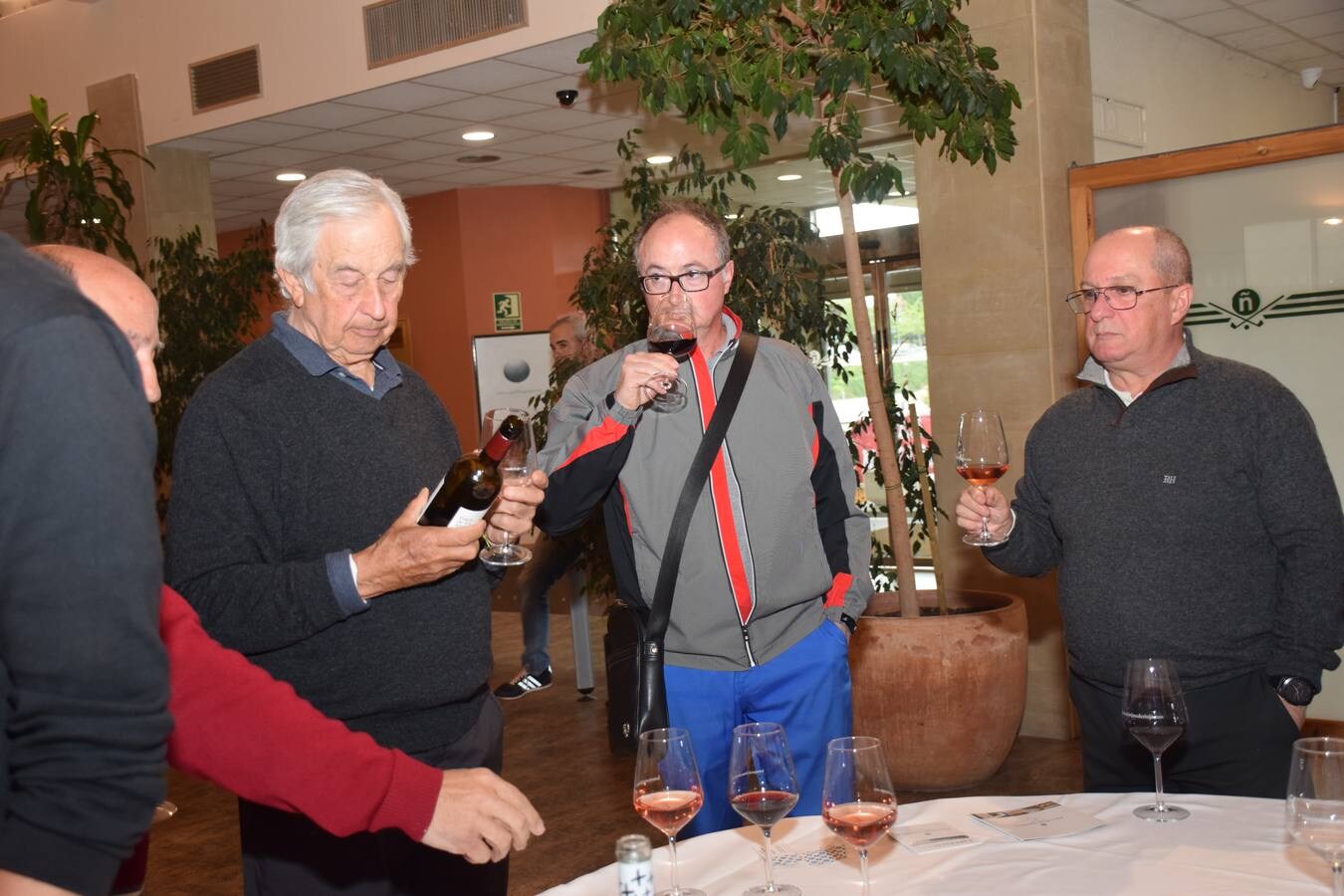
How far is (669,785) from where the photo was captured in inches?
60.4

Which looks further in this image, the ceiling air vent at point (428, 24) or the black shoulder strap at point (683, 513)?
the ceiling air vent at point (428, 24)

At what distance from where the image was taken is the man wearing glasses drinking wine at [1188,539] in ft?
8.09

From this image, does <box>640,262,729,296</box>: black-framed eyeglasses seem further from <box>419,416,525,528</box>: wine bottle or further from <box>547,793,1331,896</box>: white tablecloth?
<box>547,793,1331,896</box>: white tablecloth

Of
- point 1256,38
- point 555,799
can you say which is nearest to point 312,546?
point 555,799

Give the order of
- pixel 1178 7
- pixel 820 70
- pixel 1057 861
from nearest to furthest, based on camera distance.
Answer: pixel 1057 861 < pixel 820 70 < pixel 1178 7

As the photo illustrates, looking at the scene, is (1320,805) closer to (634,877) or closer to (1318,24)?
(634,877)

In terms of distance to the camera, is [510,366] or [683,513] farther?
[510,366]

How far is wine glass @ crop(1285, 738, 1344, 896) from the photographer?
4.48 ft

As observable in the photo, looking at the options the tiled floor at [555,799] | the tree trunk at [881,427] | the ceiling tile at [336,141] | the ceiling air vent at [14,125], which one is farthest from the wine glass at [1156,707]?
the ceiling air vent at [14,125]

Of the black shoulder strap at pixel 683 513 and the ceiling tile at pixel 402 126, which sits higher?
the ceiling tile at pixel 402 126

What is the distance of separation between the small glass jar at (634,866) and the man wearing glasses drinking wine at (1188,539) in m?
1.58

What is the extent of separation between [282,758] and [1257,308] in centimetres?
451

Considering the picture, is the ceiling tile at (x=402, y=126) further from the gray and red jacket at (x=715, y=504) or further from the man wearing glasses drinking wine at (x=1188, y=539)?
the man wearing glasses drinking wine at (x=1188, y=539)

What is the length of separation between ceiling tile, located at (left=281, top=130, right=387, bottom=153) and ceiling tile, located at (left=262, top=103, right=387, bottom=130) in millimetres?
235
